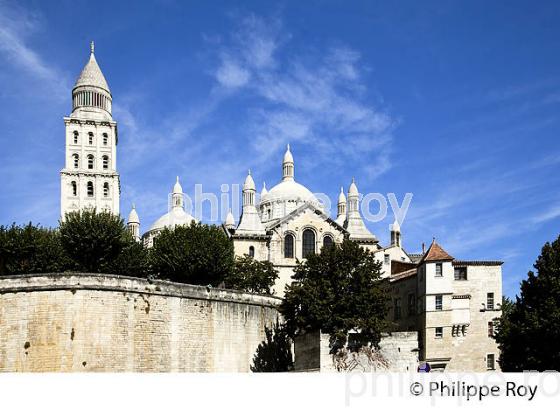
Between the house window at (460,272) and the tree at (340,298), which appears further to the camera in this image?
the house window at (460,272)

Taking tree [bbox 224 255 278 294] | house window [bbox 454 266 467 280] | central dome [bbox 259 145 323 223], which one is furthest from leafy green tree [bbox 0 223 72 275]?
central dome [bbox 259 145 323 223]

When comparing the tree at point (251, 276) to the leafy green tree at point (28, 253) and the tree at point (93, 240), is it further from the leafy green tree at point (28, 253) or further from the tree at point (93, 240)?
the leafy green tree at point (28, 253)

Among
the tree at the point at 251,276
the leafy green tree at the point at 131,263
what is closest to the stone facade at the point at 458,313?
the tree at the point at 251,276

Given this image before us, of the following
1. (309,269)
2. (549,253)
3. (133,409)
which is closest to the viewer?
(133,409)

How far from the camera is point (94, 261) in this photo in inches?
2030

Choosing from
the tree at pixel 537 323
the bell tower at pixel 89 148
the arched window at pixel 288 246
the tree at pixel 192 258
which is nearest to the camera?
the tree at pixel 537 323

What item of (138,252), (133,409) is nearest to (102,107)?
(138,252)

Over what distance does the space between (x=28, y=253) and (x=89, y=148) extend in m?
43.5

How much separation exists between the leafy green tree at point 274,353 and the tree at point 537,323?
13.9m

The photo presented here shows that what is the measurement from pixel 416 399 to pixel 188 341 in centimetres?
2553

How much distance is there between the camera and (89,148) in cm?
9262

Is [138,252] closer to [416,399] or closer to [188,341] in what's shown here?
[188,341]

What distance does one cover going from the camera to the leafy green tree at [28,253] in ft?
165

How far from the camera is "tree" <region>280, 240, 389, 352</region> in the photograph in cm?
4531
